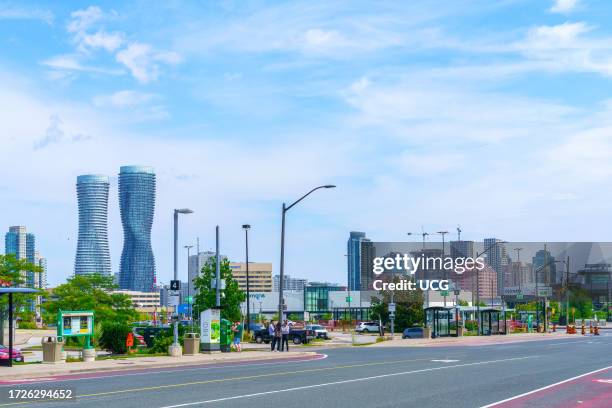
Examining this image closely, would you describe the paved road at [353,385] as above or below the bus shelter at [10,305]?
below

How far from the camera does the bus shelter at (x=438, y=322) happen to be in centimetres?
7362

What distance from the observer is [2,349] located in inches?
1559

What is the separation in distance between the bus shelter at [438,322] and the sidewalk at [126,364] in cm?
3091

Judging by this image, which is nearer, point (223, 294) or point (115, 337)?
point (115, 337)

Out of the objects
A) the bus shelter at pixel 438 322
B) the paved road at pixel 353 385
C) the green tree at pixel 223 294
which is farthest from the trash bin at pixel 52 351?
the green tree at pixel 223 294

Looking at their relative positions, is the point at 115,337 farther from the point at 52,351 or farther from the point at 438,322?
the point at 438,322

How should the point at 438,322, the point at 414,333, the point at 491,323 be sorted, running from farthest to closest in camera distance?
1. the point at 491,323
2. the point at 414,333
3. the point at 438,322

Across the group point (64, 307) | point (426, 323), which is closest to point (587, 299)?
point (426, 323)

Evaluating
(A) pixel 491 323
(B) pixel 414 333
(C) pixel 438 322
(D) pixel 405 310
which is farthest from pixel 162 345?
(D) pixel 405 310

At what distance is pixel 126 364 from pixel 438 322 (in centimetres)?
4380

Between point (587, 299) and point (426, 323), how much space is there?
98240mm

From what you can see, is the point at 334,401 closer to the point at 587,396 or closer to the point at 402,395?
the point at 402,395

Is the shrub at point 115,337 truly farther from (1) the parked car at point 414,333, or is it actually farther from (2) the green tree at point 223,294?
(1) the parked car at point 414,333

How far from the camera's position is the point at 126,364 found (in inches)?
1373
